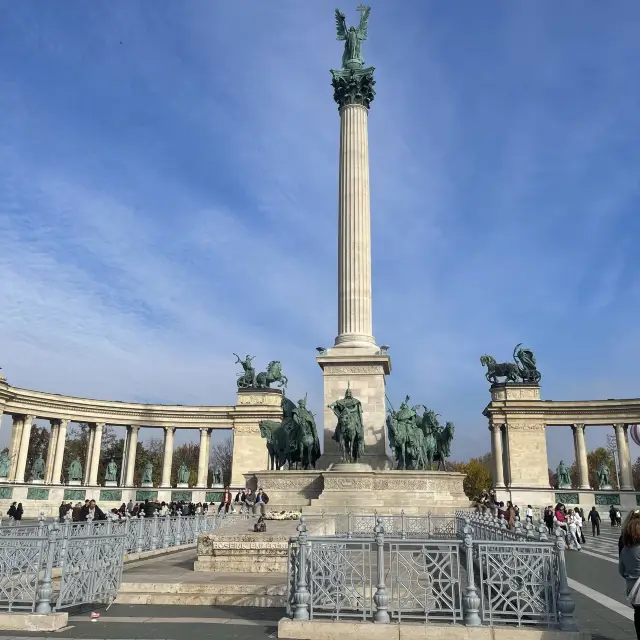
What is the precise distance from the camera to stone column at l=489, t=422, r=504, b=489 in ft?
206

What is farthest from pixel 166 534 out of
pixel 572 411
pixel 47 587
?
pixel 572 411

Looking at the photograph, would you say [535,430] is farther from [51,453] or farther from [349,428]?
[51,453]

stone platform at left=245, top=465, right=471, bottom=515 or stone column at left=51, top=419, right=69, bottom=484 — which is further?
stone column at left=51, top=419, right=69, bottom=484

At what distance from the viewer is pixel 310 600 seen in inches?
333

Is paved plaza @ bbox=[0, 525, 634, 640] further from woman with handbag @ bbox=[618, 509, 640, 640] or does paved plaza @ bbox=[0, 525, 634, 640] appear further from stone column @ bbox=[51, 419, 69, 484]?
stone column @ bbox=[51, 419, 69, 484]

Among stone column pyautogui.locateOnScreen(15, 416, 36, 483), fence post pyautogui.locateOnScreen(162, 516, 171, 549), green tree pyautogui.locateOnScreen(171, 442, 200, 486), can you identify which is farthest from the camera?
green tree pyautogui.locateOnScreen(171, 442, 200, 486)

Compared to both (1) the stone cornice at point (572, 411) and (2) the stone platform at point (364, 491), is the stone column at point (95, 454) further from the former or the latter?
(1) the stone cornice at point (572, 411)

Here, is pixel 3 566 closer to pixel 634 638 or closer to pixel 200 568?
pixel 200 568

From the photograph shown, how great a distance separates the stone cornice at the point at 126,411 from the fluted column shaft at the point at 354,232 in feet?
112

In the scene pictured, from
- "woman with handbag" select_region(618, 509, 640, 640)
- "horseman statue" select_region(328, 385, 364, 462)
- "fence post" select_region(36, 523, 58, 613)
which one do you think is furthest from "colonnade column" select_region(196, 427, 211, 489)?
"woman with handbag" select_region(618, 509, 640, 640)

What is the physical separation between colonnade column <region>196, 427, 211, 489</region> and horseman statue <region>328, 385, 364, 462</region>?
3865cm

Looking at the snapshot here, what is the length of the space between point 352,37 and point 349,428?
2635cm

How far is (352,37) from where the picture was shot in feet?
127

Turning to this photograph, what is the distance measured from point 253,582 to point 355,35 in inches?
1422
